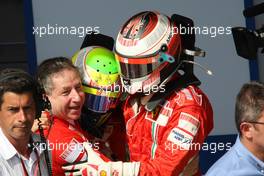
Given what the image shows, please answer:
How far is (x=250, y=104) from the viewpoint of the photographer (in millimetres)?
3434

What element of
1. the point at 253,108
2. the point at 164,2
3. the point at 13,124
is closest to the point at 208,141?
the point at 164,2

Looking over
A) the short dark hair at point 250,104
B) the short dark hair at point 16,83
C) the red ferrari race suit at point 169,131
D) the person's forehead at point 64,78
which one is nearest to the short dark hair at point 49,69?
the person's forehead at point 64,78

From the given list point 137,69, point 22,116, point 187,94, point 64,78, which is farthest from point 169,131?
point 22,116

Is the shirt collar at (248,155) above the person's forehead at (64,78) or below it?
below

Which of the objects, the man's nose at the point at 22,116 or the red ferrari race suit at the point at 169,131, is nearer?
the man's nose at the point at 22,116

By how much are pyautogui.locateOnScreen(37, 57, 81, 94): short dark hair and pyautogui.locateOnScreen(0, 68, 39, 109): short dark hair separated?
47 cm

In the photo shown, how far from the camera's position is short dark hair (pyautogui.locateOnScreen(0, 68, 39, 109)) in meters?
3.26

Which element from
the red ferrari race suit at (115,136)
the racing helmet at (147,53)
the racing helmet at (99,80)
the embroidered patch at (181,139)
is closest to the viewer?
the embroidered patch at (181,139)

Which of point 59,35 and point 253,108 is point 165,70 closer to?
point 253,108

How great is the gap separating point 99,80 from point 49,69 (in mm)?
238

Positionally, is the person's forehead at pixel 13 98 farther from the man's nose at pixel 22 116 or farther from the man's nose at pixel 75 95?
the man's nose at pixel 75 95

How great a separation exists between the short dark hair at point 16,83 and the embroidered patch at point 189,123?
2.19 feet

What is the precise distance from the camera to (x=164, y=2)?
5.15 metres

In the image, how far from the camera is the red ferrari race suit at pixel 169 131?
363 cm
